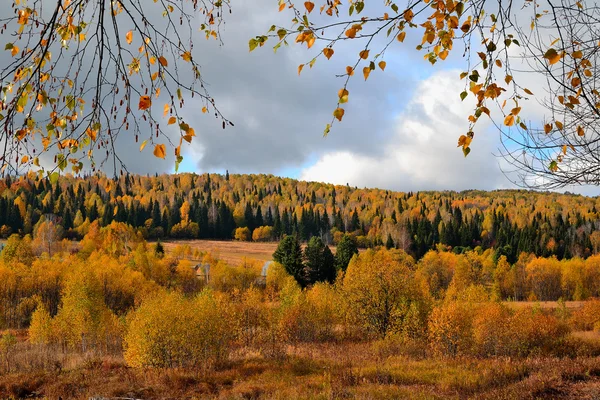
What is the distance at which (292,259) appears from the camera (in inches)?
2657

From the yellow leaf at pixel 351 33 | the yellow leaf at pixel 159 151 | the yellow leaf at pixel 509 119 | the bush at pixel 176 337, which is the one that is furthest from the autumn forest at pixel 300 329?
the yellow leaf at pixel 509 119

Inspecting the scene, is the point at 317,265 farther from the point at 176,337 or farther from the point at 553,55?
the point at 553,55

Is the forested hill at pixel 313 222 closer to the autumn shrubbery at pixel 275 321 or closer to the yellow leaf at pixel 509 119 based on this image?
the autumn shrubbery at pixel 275 321

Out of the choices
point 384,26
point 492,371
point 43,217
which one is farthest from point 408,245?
point 384,26

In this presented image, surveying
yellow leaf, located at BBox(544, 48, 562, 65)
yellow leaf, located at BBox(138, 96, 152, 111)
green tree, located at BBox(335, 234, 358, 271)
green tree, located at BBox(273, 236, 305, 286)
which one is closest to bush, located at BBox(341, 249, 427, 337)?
green tree, located at BBox(273, 236, 305, 286)

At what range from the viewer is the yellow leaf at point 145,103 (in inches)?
140

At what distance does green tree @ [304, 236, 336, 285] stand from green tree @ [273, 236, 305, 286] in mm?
1650

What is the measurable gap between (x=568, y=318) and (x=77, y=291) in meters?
56.6

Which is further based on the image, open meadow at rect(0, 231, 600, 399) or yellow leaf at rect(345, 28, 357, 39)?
open meadow at rect(0, 231, 600, 399)

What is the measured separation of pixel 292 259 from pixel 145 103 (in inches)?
2548

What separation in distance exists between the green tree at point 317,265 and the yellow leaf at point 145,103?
66390 millimetres

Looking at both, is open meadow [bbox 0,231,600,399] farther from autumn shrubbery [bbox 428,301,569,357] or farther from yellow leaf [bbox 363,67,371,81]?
yellow leaf [bbox 363,67,371,81]

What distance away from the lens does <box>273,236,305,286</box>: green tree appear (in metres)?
67.5

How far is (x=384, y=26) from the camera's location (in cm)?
397
